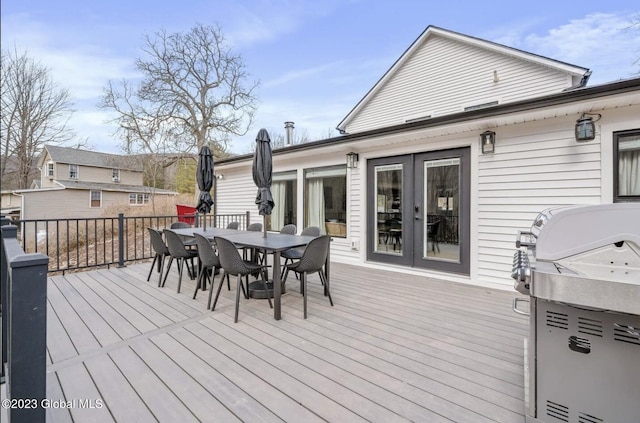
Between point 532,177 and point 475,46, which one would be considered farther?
point 475,46

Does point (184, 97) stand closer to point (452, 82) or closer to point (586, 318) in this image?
point (452, 82)

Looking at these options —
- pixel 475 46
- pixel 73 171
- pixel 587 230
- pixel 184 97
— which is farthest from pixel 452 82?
pixel 73 171

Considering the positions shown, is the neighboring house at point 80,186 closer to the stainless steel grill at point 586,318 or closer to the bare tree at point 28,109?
the bare tree at point 28,109

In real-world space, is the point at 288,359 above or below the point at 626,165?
below

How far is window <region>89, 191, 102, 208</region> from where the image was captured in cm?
1964

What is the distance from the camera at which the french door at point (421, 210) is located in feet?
14.8

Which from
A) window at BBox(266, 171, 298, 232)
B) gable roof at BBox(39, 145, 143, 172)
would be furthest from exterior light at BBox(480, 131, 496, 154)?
gable roof at BBox(39, 145, 143, 172)

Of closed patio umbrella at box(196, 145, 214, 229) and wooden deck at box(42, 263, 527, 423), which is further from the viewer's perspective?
closed patio umbrella at box(196, 145, 214, 229)

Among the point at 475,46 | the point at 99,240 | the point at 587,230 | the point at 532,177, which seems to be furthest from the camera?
the point at 99,240

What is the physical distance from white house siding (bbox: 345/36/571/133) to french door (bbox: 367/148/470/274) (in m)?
3.44

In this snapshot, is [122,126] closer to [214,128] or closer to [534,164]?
[214,128]

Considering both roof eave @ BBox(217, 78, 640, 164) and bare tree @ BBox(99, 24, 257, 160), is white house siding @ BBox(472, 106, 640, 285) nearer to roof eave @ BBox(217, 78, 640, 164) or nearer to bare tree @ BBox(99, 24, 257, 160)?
roof eave @ BBox(217, 78, 640, 164)

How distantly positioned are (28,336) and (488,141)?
15.8 ft

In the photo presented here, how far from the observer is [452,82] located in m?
7.55
